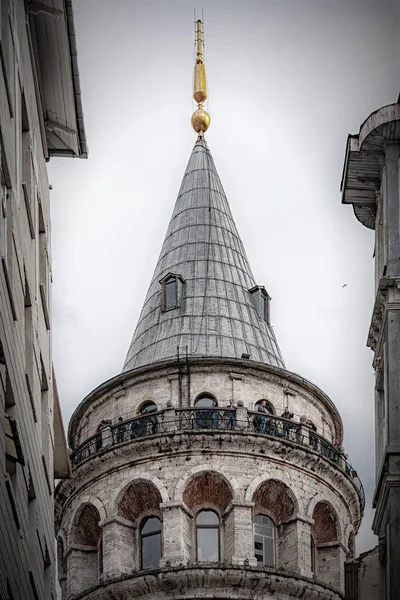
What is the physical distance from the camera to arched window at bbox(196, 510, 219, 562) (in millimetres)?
68688

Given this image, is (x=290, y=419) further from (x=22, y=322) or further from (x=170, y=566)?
(x=22, y=322)

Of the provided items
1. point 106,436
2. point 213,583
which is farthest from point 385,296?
point 106,436

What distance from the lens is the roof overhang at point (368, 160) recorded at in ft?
138

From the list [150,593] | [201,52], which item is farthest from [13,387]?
[201,52]

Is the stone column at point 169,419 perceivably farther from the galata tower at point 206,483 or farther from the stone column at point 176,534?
the stone column at point 176,534

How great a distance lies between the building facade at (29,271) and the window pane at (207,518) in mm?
18784

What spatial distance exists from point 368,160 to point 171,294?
33.9m

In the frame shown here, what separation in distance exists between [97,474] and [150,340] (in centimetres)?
655

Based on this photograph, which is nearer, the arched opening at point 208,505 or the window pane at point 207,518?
the arched opening at point 208,505

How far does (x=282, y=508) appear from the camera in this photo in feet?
229

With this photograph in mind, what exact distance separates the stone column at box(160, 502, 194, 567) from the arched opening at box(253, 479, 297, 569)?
2203mm

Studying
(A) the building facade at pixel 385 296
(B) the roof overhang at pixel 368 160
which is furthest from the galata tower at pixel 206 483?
(A) the building facade at pixel 385 296

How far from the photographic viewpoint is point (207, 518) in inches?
2749

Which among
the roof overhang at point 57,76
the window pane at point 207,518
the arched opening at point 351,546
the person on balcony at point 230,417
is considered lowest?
the arched opening at point 351,546
